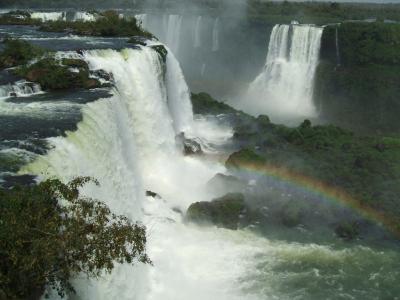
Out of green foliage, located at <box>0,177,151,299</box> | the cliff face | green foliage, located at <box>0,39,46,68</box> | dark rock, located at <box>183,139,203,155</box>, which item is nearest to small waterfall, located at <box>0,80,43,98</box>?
green foliage, located at <box>0,39,46,68</box>

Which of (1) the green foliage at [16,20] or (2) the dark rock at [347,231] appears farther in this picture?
(1) the green foliage at [16,20]

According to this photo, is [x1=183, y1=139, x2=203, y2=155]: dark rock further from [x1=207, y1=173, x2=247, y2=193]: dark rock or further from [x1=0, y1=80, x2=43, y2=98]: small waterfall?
[x1=0, y1=80, x2=43, y2=98]: small waterfall

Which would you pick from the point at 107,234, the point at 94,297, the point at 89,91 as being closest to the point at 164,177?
the point at 89,91

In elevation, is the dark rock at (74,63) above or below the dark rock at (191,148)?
above

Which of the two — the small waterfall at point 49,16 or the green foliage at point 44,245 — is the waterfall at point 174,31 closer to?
the small waterfall at point 49,16

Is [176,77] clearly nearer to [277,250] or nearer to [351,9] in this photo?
[277,250]

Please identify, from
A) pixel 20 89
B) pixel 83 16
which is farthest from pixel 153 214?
pixel 83 16

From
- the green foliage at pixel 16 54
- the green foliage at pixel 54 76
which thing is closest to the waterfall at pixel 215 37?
the green foliage at pixel 16 54
